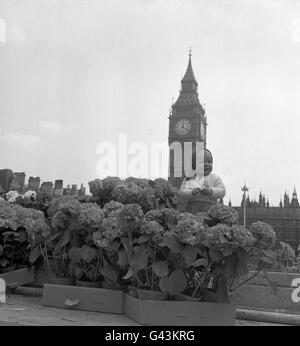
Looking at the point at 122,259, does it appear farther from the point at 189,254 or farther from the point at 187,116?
the point at 187,116

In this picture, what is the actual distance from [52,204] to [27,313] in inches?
49.7

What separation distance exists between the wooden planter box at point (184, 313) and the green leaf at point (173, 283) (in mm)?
83

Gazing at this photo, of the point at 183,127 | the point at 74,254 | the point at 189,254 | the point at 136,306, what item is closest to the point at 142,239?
the point at 189,254

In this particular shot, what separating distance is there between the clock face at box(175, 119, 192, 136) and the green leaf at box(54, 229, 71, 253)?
99.6 meters

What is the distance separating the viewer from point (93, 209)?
365 cm

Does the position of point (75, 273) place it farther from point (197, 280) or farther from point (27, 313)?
point (197, 280)

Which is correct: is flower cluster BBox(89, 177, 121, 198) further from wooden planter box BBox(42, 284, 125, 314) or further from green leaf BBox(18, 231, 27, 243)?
wooden planter box BBox(42, 284, 125, 314)

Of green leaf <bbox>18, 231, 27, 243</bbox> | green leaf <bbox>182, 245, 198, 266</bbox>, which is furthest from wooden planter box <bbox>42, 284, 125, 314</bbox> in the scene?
green leaf <bbox>18, 231, 27, 243</bbox>

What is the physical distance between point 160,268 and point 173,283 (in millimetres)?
142

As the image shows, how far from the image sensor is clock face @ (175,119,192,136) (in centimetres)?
10288

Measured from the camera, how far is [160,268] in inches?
122

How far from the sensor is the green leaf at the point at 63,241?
375 cm
